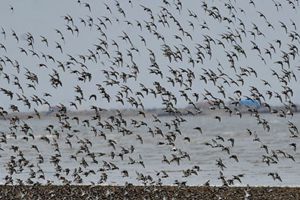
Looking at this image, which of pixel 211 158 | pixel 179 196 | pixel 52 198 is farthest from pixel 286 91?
pixel 211 158

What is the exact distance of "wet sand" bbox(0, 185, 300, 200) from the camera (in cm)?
3981

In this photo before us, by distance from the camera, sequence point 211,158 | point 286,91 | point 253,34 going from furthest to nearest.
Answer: point 211,158 < point 286,91 < point 253,34

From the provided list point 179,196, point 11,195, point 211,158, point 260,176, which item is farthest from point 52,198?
point 211,158

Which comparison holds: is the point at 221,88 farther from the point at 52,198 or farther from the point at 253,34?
the point at 52,198

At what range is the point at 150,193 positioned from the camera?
4056 centimetres

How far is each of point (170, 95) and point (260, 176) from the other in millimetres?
15056

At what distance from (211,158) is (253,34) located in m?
40.7

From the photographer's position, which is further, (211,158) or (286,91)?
(211,158)

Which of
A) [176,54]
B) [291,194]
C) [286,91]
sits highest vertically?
[176,54]

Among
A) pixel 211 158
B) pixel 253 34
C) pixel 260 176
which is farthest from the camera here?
pixel 211 158

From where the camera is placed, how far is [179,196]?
40.7 meters

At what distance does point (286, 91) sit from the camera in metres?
40.3

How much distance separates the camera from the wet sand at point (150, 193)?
3981 cm

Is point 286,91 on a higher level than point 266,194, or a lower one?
higher
